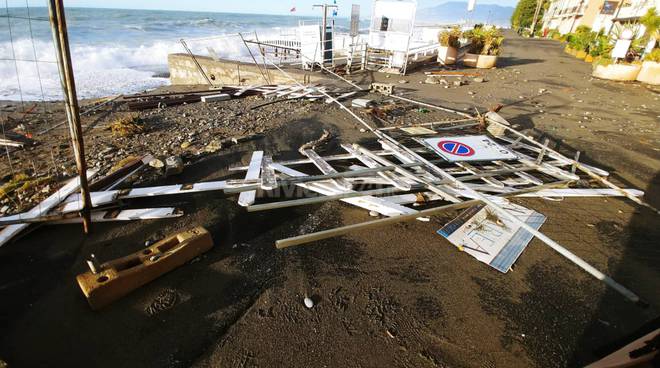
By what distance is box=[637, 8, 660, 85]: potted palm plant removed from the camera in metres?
12.5

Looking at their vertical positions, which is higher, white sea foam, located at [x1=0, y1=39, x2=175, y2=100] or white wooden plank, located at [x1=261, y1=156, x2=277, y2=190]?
white wooden plank, located at [x1=261, y1=156, x2=277, y2=190]

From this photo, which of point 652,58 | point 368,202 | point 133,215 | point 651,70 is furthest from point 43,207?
point 652,58

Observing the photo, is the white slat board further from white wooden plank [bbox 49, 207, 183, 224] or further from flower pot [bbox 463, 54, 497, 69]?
flower pot [bbox 463, 54, 497, 69]

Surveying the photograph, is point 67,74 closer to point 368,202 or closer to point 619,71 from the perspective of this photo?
point 368,202

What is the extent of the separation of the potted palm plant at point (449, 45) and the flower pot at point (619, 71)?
6.43 m

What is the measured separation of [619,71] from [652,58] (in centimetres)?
112

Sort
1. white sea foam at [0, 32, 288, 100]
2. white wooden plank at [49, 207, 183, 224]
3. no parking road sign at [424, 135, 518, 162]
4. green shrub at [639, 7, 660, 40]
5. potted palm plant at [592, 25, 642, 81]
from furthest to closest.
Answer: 1. white sea foam at [0, 32, 288, 100]
2. green shrub at [639, 7, 660, 40]
3. potted palm plant at [592, 25, 642, 81]
4. no parking road sign at [424, 135, 518, 162]
5. white wooden plank at [49, 207, 183, 224]

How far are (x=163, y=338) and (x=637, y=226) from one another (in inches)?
227

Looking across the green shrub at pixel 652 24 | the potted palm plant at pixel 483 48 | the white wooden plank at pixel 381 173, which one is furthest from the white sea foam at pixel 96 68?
the green shrub at pixel 652 24

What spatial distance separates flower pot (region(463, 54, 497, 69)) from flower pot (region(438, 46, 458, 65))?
66cm

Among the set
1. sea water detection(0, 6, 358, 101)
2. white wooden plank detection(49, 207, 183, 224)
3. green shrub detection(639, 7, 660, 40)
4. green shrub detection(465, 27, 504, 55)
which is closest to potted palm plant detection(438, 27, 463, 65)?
green shrub detection(465, 27, 504, 55)

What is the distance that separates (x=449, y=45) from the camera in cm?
1501

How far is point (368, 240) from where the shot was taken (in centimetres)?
357

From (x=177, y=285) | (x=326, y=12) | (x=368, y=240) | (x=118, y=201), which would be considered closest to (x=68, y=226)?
(x=118, y=201)
